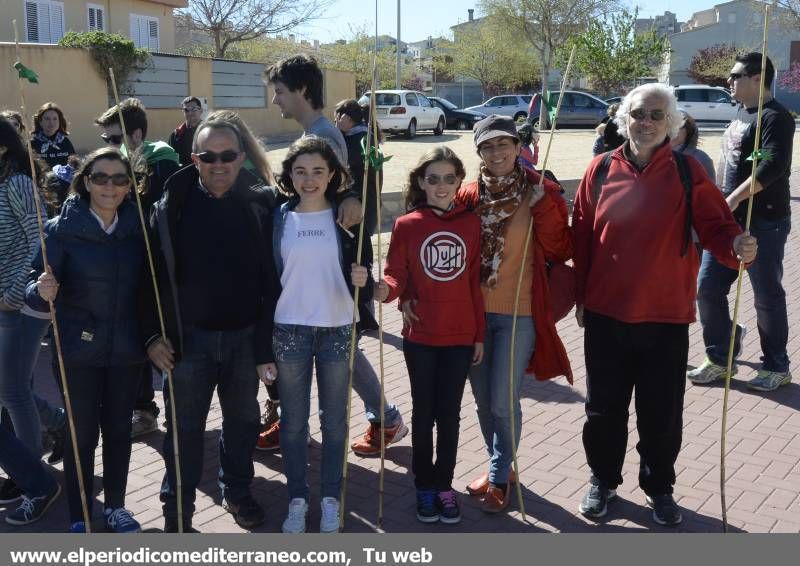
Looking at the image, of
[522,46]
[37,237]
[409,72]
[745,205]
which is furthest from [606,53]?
[37,237]

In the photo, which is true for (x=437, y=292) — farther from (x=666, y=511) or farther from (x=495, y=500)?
(x=666, y=511)

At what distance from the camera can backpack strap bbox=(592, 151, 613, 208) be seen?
409cm

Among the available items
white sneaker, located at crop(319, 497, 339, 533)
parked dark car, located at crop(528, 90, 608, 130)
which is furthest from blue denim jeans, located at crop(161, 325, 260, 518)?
parked dark car, located at crop(528, 90, 608, 130)

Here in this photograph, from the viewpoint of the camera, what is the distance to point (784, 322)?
6.15 metres

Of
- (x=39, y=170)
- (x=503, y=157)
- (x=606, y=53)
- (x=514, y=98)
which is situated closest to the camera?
(x=503, y=157)

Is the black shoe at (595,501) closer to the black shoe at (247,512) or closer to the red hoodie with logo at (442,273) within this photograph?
the red hoodie with logo at (442,273)

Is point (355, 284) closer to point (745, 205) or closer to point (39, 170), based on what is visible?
point (39, 170)

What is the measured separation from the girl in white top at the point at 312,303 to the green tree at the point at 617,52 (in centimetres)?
4023

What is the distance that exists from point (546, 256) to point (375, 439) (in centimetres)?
164

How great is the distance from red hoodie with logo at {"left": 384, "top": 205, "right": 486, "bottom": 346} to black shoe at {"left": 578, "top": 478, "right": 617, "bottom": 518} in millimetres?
962

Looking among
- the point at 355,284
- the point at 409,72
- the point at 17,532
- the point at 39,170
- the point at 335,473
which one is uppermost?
the point at 409,72

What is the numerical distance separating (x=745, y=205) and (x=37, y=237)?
4524mm

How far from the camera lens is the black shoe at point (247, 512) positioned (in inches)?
163

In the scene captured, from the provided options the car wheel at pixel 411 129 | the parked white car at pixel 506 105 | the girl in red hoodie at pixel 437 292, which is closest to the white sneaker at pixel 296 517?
the girl in red hoodie at pixel 437 292
